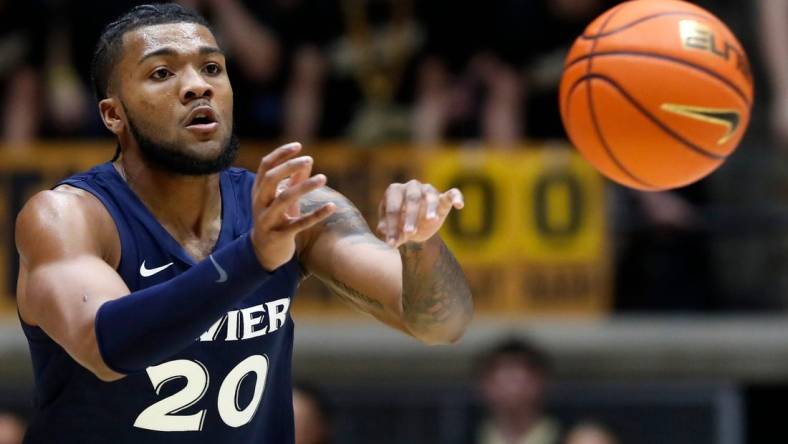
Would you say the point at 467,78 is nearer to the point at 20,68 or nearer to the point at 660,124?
the point at 20,68

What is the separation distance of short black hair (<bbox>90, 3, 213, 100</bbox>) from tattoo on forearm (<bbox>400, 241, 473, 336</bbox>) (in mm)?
987

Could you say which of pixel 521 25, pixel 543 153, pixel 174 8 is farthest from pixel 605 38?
pixel 521 25

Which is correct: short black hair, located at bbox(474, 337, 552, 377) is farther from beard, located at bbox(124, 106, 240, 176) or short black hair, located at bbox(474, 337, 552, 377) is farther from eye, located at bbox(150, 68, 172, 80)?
eye, located at bbox(150, 68, 172, 80)

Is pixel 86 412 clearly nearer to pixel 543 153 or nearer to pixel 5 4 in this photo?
pixel 543 153

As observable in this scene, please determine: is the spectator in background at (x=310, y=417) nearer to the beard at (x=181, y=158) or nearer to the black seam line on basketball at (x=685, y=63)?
the black seam line on basketball at (x=685, y=63)

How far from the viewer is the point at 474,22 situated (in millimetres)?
9289

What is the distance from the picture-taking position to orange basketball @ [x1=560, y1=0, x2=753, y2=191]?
5.02 m

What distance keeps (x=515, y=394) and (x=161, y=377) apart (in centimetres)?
414

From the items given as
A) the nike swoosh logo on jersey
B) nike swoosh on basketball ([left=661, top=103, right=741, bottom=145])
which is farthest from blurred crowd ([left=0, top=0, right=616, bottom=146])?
the nike swoosh logo on jersey

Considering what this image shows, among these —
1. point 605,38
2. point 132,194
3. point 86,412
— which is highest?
point 605,38

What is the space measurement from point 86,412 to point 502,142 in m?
4.98

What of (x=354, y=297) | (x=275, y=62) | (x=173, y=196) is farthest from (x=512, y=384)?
(x=173, y=196)

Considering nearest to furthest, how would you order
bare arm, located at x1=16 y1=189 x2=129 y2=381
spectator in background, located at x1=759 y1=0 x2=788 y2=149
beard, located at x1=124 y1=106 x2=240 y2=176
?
1. bare arm, located at x1=16 y1=189 x2=129 y2=381
2. beard, located at x1=124 y1=106 x2=240 y2=176
3. spectator in background, located at x1=759 y1=0 x2=788 y2=149

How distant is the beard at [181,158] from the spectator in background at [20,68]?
4.70m
